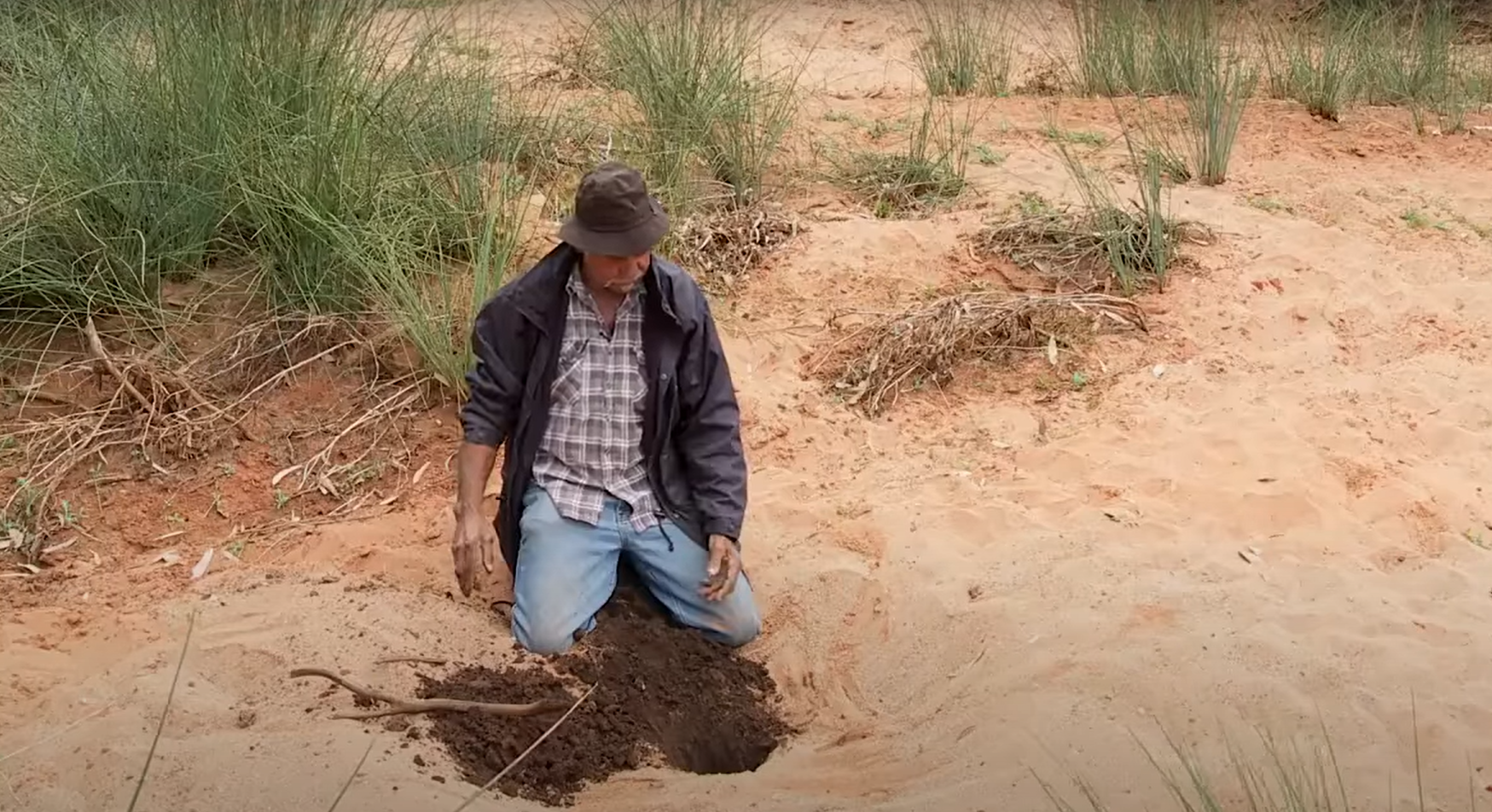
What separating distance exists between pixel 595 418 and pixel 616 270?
0.38 meters

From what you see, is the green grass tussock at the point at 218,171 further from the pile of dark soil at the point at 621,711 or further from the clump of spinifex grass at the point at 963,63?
the clump of spinifex grass at the point at 963,63

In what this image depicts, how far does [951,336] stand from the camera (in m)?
4.45

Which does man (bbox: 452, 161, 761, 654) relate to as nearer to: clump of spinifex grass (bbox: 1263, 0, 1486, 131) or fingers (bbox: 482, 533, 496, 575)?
fingers (bbox: 482, 533, 496, 575)

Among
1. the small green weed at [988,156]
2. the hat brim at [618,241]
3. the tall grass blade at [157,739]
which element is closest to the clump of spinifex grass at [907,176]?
the small green weed at [988,156]

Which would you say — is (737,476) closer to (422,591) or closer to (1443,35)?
(422,591)

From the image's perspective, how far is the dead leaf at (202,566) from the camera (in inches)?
138

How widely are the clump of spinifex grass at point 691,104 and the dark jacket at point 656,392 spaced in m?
2.02

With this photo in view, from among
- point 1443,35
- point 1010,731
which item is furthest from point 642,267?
point 1443,35

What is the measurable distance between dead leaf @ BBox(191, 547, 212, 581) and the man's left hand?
1323 millimetres

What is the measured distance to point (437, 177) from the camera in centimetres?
453

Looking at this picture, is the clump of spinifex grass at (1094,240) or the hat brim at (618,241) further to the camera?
the clump of spinifex grass at (1094,240)

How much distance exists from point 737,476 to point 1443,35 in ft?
18.5

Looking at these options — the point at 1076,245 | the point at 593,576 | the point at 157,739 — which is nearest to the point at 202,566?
the point at 593,576

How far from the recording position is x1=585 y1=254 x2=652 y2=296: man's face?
2.95m
